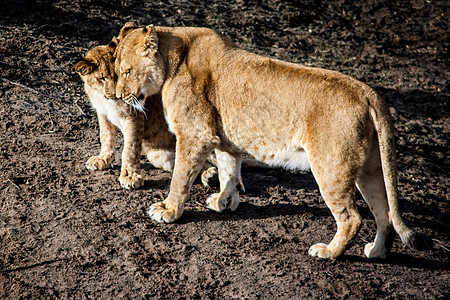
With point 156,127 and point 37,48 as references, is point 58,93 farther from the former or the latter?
point 156,127

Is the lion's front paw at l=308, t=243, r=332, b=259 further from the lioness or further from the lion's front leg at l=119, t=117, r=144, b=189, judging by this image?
the lion's front leg at l=119, t=117, r=144, b=189

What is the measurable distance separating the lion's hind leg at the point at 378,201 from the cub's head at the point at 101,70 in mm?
2686

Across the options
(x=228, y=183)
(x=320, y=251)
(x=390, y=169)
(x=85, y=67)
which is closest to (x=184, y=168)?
(x=228, y=183)

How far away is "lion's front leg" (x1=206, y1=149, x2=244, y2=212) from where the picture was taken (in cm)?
536

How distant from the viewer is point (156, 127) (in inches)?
233

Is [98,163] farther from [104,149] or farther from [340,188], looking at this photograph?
[340,188]

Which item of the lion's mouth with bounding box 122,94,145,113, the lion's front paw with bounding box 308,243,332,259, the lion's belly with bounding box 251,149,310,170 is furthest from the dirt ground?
the lion's mouth with bounding box 122,94,145,113

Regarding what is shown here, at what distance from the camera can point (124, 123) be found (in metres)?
5.72

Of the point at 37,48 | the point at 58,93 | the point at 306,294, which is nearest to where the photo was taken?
the point at 306,294

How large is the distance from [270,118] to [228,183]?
3.36 ft

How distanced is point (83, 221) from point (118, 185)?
30.8 inches

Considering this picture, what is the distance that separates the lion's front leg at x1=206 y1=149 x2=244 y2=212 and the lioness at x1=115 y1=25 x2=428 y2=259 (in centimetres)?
2

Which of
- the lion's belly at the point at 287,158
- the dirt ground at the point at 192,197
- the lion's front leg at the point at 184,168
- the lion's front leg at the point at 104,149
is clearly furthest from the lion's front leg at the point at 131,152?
the lion's belly at the point at 287,158

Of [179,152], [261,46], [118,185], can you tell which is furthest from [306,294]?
[261,46]
